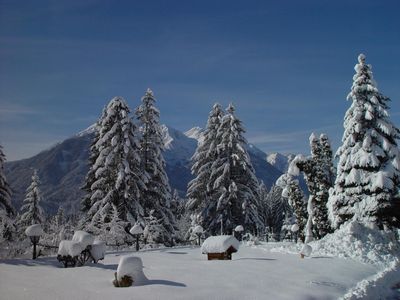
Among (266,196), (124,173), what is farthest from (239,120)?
(266,196)

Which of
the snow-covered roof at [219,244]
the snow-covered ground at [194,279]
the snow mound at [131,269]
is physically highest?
the snow-covered roof at [219,244]

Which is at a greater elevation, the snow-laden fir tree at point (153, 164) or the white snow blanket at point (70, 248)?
the snow-laden fir tree at point (153, 164)

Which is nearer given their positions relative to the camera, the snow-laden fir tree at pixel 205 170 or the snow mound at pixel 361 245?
the snow mound at pixel 361 245

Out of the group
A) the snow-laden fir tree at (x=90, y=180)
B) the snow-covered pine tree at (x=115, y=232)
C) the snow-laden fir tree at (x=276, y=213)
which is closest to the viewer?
the snow-covered pine tree at (x=115, y=232)

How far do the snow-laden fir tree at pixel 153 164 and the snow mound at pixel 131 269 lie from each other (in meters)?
22.8

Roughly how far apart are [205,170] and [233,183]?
12.6 ft

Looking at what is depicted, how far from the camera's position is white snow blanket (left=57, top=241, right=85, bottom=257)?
1914 cm

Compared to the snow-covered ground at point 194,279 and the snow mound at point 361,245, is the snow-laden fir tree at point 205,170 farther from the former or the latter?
the snow-covered ground at point 194,279

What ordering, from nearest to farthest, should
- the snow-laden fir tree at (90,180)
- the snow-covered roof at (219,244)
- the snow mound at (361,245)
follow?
the snow-covered roof at (219,244) → the snow mound at (361,245) → the snow-laden fir tree at (90,180)

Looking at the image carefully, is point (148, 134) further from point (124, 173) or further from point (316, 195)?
point (316, 195)

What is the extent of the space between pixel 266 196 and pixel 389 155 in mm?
60359

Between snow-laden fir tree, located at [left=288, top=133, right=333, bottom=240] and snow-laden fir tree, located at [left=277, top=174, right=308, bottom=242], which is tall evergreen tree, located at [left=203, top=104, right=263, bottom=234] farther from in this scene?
snow-laden fir tree, located at [left=288, top=133, right=333, bottom=240]

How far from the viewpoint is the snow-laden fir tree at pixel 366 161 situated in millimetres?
26984

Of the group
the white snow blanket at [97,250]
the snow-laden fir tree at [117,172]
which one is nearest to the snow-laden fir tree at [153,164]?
the snow-laden fir tree at [117,172]
